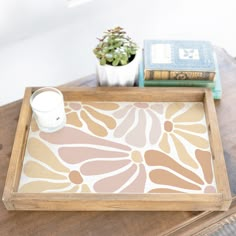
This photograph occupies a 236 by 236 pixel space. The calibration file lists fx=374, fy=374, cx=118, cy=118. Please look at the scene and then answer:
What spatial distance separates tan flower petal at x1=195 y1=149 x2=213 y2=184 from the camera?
72cm

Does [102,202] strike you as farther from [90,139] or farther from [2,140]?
[2,140]

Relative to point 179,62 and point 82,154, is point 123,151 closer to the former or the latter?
point 82,154

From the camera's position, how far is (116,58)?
0.78 m

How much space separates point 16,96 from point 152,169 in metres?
0.68

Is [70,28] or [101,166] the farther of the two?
[70,28]

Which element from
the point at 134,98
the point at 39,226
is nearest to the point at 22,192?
the point at 39,226

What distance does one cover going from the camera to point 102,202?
688 mm

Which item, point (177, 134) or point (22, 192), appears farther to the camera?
point (177, 134)

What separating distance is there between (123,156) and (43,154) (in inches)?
6.4

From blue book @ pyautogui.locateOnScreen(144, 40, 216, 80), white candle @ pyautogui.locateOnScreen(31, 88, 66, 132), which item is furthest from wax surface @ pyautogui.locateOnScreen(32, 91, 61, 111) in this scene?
blue book @ pyautogui.locateOnScreen(144, 40, 216, 80)

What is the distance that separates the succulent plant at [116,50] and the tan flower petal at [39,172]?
251 millimetres

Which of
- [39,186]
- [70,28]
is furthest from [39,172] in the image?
[70,28]

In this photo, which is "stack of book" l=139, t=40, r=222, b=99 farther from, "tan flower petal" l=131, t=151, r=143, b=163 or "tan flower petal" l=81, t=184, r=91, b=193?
"tan flower petal" l=81, t=184, r=91, b=193

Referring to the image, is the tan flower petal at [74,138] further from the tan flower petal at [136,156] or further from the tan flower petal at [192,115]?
the tan flower petal at [192,115]
